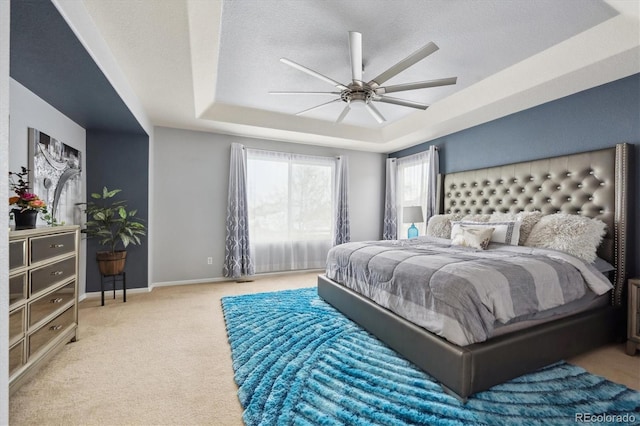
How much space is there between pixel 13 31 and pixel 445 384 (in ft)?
10.8

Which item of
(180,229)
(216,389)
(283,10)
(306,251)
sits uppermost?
(283,10)

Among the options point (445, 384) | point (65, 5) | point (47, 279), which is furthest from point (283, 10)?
point (445, 384)

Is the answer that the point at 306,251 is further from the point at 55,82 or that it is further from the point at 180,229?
the point at 55,82

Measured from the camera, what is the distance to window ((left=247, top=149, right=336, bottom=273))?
4.61 m

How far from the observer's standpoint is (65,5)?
1.52 metres

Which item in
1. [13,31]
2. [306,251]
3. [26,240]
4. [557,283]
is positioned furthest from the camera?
[306,251]

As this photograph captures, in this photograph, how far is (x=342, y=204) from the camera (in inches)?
202

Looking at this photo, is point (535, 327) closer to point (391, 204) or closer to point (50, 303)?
point (50, 303)

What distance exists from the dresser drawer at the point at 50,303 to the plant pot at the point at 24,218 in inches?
20.3

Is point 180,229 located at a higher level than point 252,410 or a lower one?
higher

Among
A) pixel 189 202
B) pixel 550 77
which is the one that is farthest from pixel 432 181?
pixel 189 202

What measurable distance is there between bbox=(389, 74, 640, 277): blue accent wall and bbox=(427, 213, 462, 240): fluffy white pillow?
822 millimetres

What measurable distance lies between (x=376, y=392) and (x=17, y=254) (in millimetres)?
2281

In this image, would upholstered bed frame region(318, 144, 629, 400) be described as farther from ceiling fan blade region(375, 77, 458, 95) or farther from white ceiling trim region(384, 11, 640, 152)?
ceiling fan blade region(375, 77, 458, 95)
